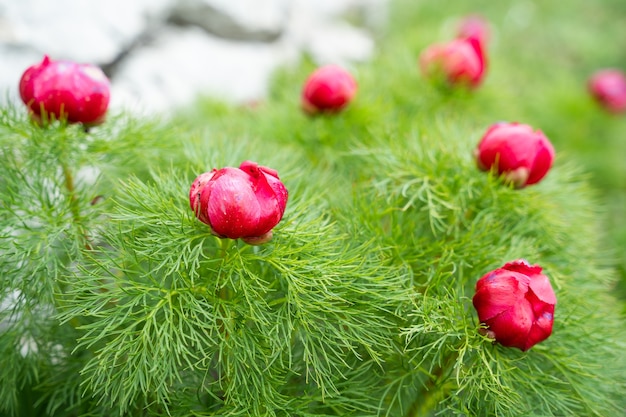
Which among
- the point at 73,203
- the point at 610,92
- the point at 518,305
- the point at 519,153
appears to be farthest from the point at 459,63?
the point at 73,203

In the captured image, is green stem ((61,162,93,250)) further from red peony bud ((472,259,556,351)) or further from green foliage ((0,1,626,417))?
red peony bud ((472,259,556,351))

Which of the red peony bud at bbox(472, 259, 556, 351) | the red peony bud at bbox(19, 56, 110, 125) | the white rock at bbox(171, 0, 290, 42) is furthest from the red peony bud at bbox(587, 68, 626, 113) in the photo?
the red peony bud at bbox(19, 56, 110, 125)

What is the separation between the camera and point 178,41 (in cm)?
176

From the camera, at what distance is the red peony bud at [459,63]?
1341 millimetres

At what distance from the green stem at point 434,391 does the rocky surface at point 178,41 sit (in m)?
0.70

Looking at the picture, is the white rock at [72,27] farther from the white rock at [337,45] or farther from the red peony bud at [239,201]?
the red peony bud at [239,201]

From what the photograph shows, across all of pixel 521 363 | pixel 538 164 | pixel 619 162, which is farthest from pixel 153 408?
pixel 619 162

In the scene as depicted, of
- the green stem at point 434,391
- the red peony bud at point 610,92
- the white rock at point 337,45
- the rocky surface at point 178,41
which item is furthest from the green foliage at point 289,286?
the white rock at point 337,45

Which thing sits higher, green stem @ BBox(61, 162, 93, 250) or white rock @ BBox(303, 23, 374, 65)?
green stem @ BBox(61, 162, 93, 250)

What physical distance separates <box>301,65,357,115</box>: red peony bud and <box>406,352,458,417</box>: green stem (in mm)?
590

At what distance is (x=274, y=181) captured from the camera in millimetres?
688

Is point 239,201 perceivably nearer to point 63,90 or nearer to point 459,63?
point 63,90

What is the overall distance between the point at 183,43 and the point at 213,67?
11cm

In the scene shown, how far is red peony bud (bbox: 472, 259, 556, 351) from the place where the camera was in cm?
70
